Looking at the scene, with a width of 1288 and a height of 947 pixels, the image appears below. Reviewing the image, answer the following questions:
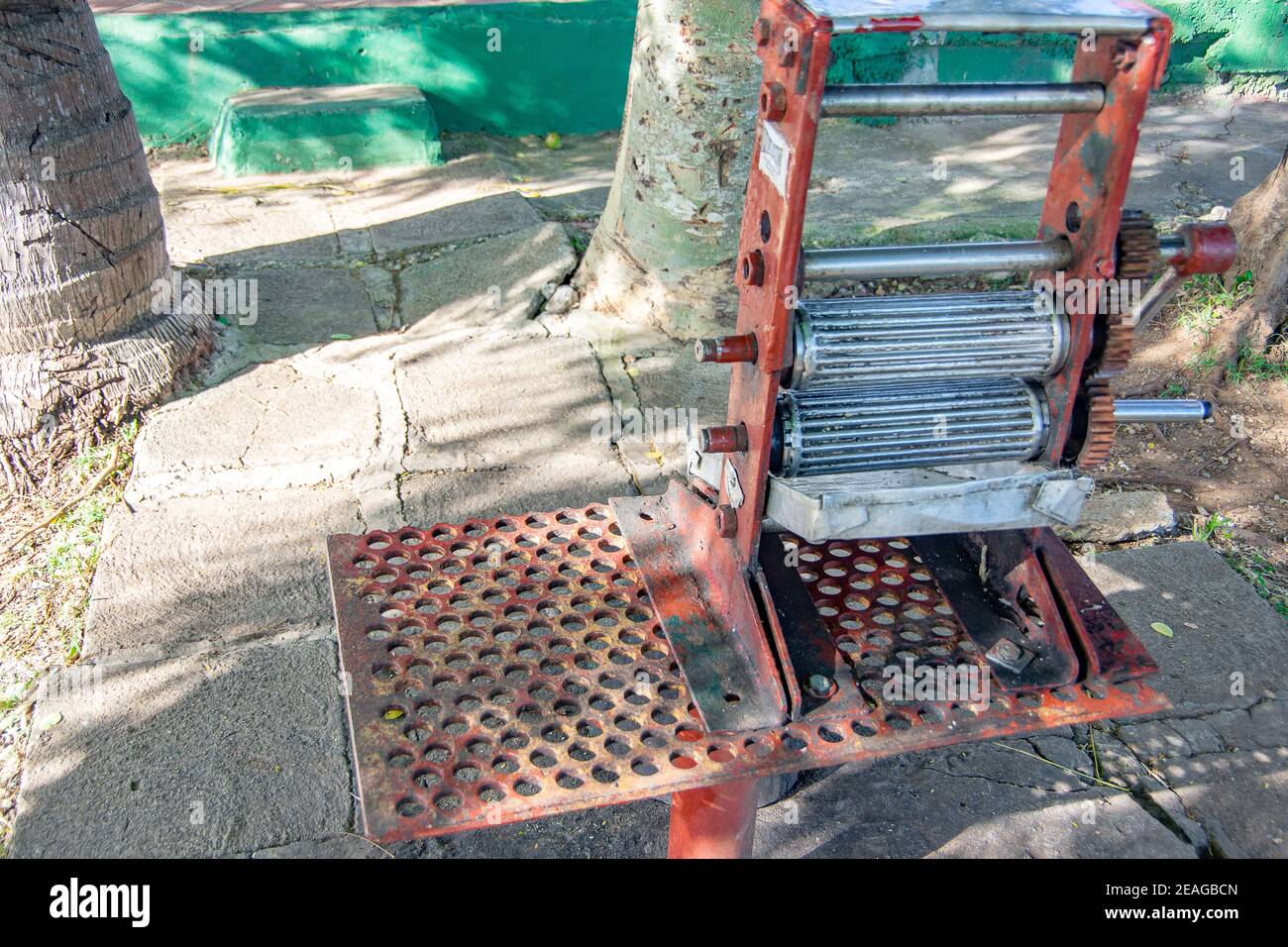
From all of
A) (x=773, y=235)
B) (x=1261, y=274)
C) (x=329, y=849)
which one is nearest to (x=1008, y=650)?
(x=773, y=235)

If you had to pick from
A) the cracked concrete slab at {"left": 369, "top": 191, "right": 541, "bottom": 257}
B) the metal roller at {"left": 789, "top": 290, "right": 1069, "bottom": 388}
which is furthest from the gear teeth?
the cracked concrete slab at {"left": 369, "top": 191, "right": 541, "bottom": 257}

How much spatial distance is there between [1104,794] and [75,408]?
3431 millimetres

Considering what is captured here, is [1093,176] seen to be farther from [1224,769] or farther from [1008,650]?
[1224,769]

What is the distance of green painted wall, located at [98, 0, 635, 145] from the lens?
593cm

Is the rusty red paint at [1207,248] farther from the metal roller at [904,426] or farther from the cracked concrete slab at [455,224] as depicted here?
the cracked concrete slab at [455,224]

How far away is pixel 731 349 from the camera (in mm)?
1933

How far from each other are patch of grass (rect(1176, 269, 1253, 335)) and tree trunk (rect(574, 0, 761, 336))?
1805 millimetres

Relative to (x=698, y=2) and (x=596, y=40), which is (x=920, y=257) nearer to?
(x=698, y=2)

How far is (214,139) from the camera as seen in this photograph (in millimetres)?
5973

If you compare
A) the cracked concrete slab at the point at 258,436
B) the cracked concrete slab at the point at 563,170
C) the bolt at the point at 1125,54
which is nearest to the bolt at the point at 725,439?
the bolt at the point at 1125,54

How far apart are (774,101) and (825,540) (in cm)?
79

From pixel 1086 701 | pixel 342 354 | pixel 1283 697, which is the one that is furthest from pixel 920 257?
pixel 342 354

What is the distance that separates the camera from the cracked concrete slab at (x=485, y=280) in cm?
462

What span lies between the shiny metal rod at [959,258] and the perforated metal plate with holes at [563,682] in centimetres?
71
